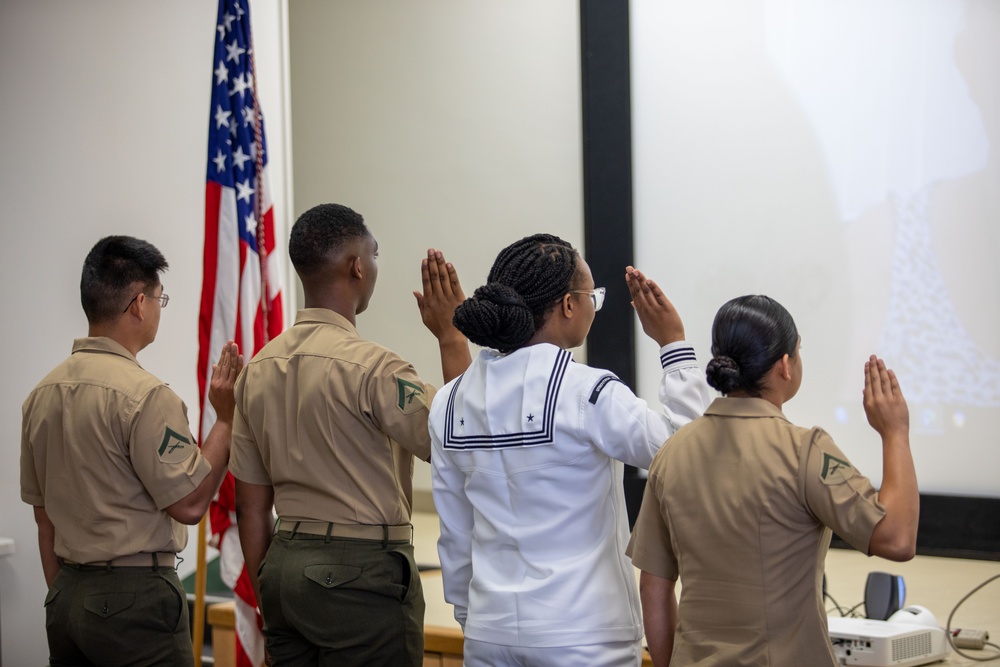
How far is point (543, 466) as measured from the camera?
5.07 feet

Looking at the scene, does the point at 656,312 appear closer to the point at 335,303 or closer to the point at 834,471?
the point at 834,471

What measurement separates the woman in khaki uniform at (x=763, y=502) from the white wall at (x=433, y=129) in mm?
2852

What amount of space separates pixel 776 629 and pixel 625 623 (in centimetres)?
23

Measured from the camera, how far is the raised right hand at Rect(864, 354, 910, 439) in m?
1.54

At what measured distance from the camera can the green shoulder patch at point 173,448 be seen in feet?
6.84

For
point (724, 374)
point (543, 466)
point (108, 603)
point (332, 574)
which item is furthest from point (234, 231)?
point (724, 374)

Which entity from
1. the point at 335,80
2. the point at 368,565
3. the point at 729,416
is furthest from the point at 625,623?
the point at 335,80

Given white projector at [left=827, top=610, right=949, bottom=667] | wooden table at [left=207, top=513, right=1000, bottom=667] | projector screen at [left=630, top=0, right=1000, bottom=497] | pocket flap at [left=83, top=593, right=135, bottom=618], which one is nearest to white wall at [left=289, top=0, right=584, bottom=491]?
projector screen at [left=630, top=0, right=1000, bottom=497]

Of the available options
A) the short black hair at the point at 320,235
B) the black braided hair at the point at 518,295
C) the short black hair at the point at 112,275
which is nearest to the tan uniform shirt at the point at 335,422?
the short black hair at the point at 320,235

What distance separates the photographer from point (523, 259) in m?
1.66

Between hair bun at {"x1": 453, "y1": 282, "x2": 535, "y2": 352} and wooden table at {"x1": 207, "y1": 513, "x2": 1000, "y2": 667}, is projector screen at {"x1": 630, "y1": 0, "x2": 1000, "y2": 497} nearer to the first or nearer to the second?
wooden table at {"x1": 207, "y1": 513, "x2": 1000, "y2": 667}

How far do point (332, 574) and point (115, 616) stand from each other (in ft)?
1.78

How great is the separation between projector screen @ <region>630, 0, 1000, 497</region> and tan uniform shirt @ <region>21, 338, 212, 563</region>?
248 cm

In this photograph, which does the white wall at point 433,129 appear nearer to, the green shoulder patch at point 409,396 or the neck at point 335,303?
the neck at point 335,303
